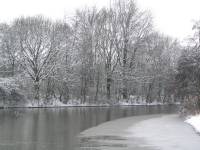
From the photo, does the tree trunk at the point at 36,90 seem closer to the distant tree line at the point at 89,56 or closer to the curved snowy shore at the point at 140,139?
the distant tree line at the point at 89,56

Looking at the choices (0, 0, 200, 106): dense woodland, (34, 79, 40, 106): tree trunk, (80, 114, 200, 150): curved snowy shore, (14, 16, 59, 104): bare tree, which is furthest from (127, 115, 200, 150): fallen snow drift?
(14, 16, 59, 104): bare tree

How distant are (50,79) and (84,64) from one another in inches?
270

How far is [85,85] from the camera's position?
63188 mm

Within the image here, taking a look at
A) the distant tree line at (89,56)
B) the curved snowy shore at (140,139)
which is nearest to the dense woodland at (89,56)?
the distant tree line at (89,56)

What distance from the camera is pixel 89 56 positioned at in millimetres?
63312

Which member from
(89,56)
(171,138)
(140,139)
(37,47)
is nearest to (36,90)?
(37,47)

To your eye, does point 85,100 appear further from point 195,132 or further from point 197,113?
Result: point 195,132

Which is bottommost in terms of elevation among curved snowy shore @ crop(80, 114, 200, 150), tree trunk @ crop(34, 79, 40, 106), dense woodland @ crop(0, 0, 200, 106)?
curved snowy shore @ crop(80, 114, 200, 150)

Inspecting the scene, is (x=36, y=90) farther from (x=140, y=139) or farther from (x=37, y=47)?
(x=140, y=139)

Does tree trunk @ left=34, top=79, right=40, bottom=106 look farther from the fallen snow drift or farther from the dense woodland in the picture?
the fallen snow drift

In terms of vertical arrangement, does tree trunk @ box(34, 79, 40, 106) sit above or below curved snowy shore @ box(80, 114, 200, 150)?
above

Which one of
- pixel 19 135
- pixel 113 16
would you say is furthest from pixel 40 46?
pixel 19 135

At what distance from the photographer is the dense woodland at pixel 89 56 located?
56500 millimetres

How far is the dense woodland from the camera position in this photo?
2224 inches
